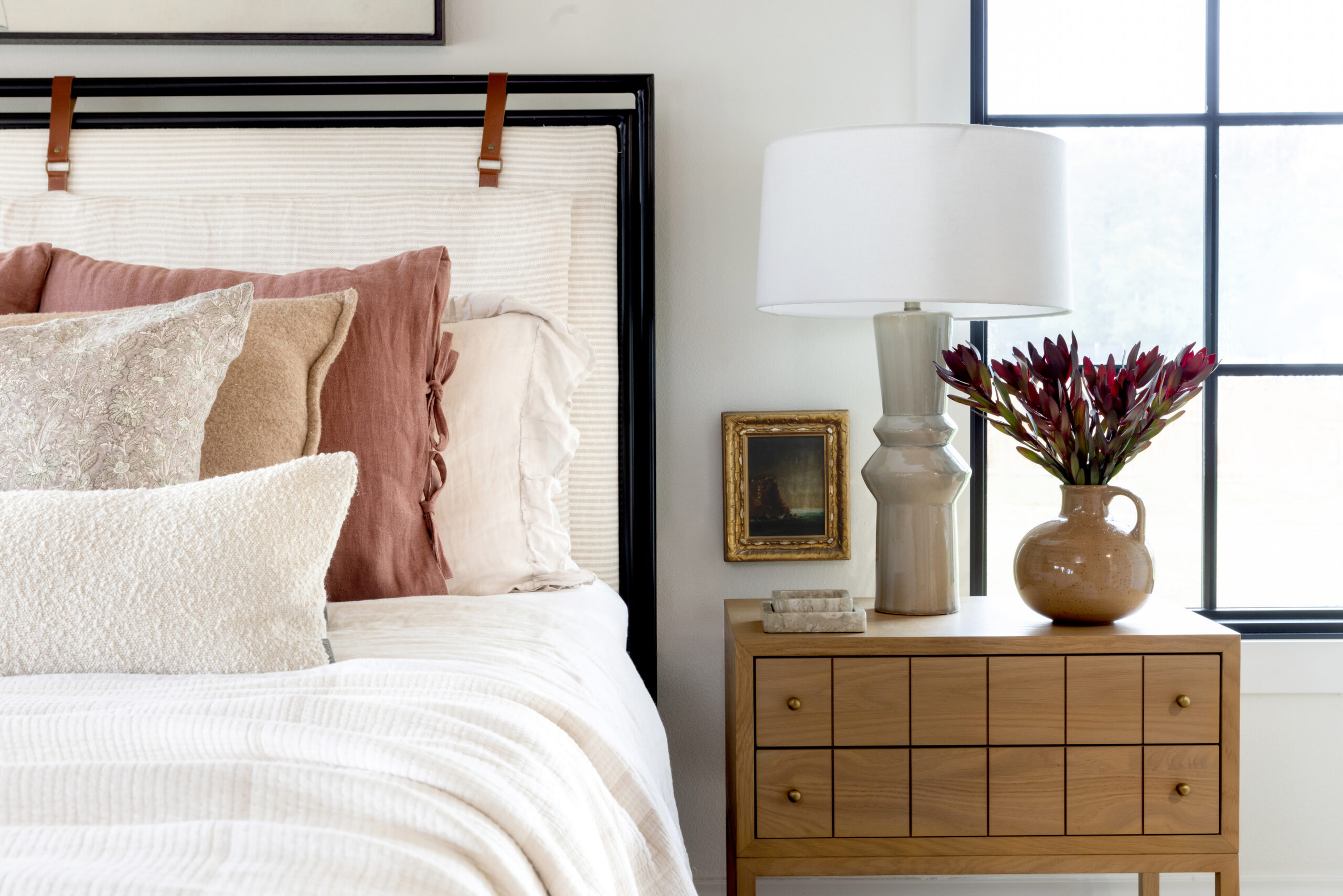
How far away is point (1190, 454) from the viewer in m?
2.02

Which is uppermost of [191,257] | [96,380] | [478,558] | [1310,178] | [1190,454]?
[1310,178]

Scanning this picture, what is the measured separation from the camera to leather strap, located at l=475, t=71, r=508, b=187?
176 centimetres

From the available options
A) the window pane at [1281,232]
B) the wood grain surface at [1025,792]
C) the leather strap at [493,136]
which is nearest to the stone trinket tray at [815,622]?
the wood grain surface at [1025,792]

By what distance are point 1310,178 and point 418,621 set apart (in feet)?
6.56

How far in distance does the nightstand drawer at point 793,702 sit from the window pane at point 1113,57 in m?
1.29

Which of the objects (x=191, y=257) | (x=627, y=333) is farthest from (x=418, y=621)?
(x=191, y=257)

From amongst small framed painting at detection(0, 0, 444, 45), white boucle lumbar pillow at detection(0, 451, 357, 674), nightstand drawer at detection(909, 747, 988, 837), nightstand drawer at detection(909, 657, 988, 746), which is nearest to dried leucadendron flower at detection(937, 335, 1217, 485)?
nightstand drawer at detection(909, 657, 988, 746)

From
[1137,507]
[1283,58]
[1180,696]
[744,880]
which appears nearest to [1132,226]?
[1283,58]

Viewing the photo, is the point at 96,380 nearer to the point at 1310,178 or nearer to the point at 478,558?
the point at 478,558

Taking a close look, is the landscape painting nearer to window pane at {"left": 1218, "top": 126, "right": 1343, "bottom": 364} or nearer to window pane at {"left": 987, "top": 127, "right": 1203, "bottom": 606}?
window pane at {"left": 987, "top": 127, "right": 1203, "bottom": 606}

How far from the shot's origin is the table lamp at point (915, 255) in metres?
1.43

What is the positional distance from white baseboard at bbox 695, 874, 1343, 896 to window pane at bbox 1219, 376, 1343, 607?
55 centimetres

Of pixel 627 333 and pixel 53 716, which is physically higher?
pixel 627 333

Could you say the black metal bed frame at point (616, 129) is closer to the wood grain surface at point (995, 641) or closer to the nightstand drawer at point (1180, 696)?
the wood grain surface at point (995, 641)
